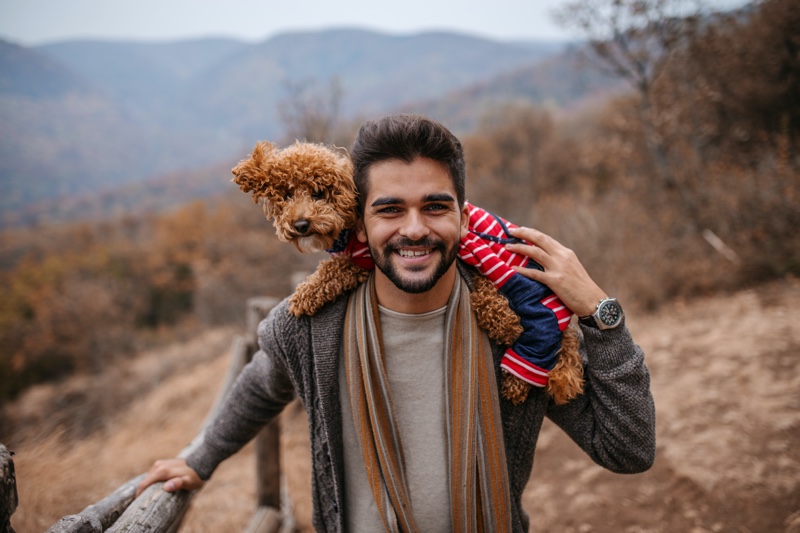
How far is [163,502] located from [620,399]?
1.88 meters

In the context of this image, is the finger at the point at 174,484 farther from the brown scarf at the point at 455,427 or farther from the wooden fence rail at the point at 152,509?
the brown scarf at the point at 455,427

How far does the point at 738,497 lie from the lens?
3129mm

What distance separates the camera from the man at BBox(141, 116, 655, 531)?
1653 mm

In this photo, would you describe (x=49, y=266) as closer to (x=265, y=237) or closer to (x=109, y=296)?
(x=109, y=296)

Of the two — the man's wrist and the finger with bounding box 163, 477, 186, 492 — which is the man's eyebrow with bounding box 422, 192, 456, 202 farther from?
the finger with bounding box 163, 477, 186, 492

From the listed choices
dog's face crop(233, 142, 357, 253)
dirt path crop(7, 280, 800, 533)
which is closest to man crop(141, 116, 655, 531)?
dog's face crop(233, 142, 357, 253)

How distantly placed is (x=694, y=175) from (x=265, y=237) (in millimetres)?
13778

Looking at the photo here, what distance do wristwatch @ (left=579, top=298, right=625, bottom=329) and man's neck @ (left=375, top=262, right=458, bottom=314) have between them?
21.9 inches

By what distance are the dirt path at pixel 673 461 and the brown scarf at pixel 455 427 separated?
2282 millimetres

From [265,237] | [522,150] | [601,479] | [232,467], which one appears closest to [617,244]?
[601,479]

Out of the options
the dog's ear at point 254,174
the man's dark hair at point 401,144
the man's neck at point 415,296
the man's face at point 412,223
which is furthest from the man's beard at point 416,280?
the dog's ear at point 254,174

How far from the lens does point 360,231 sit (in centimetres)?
181

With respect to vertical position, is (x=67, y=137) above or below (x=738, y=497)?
above

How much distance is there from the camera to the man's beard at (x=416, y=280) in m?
1.67
